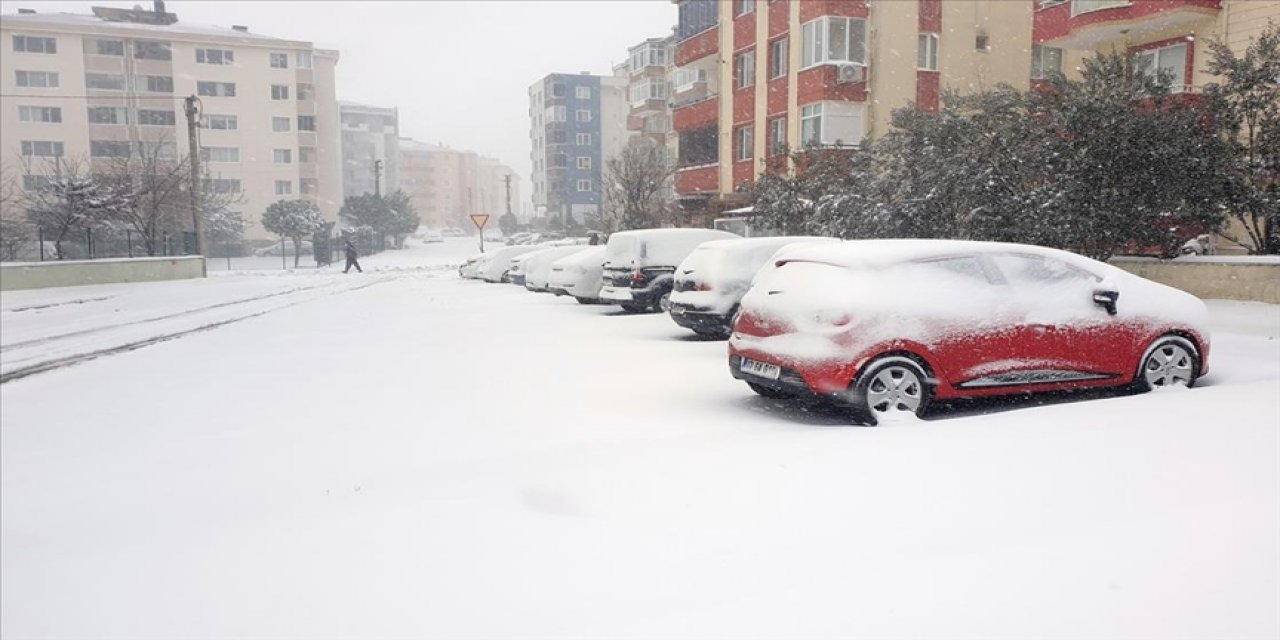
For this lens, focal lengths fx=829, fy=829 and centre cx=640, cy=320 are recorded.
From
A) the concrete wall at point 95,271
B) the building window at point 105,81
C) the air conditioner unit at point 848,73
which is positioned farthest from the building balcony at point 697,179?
the building window at point 105,81

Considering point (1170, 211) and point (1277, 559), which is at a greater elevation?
point (1170, 211)

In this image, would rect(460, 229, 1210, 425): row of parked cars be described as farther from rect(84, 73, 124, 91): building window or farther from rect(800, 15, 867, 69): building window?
rect(84, 73, 124, 91): building window

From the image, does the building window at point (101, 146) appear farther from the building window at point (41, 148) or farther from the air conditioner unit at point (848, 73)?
the air conditioner unit at point (848, 73)

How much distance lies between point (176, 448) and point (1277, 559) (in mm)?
6588

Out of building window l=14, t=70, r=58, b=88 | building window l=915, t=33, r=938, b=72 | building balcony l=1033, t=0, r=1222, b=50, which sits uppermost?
building window l=14, t=70, r=58, b=88

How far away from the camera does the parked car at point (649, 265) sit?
1487cm

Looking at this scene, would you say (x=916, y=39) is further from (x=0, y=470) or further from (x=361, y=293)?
(x=0, y=470)

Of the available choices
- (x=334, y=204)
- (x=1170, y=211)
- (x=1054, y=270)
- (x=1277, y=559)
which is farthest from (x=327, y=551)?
(x=334, y=204)

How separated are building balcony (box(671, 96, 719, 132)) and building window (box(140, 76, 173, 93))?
1791 inches

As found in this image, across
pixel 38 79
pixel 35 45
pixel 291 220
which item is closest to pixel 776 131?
pixel 291 220

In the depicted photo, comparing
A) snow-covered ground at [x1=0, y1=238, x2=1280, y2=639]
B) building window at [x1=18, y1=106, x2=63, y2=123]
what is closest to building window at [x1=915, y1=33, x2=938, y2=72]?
snow-covered ground at [x1=0, y1=238, x2=1280, y2=639]

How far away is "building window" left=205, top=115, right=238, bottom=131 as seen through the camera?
208ft

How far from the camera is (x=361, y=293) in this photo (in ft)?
75.8

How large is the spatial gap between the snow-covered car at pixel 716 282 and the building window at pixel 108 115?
6506 cm
